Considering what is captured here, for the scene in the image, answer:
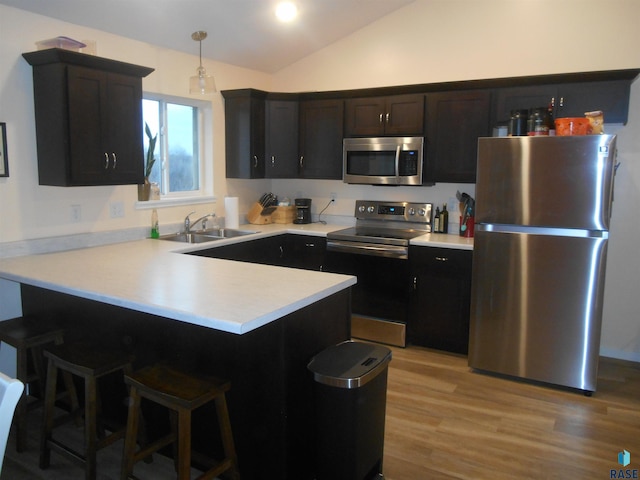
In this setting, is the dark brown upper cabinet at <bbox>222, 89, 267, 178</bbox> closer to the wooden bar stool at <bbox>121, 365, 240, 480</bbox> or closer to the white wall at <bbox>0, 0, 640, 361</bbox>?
the white wall at <bbox>0, 0, 640, 361</bbox>

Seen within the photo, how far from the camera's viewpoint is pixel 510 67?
4.03m

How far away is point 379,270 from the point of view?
13.5ft

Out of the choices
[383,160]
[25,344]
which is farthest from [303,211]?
[25,344]

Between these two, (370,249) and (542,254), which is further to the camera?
(370,249)

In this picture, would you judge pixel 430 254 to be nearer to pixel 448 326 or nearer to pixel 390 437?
pixel 448 326

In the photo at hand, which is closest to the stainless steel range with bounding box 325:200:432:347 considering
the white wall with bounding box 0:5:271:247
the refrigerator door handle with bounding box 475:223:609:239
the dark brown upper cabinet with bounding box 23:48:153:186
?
the refrigerator door handle with bounding box 475:223:609:239

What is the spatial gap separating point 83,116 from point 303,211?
233 centimetres

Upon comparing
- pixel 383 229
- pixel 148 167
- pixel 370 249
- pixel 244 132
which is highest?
pixel 244 132

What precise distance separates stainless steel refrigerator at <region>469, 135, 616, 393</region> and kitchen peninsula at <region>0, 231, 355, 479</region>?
4.55 feet

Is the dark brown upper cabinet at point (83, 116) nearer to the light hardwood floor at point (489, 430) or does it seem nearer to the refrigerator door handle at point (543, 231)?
the light hardwood floor at point (489, 430)

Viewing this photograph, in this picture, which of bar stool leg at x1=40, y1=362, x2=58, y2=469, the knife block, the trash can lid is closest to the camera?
the trash can lid

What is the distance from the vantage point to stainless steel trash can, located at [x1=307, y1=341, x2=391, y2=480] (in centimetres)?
205

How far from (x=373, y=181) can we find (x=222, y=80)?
1614mm

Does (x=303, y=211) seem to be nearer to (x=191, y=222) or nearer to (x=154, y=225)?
(x=191, y=222)
